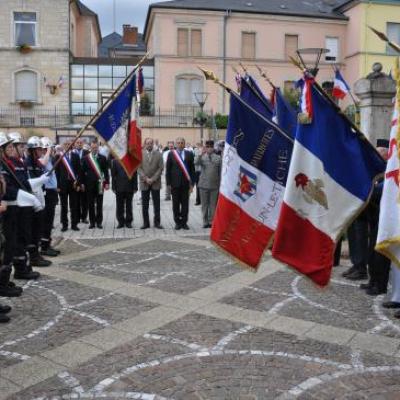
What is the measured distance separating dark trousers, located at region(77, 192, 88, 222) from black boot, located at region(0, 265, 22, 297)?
5907 millimetres

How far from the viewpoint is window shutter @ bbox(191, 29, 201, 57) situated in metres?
48.5

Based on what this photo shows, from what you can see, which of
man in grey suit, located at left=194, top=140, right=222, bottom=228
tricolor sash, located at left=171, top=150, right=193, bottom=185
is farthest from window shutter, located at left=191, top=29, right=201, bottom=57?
tricolor sash, located at left=171, top=150, right=193, bottom=185

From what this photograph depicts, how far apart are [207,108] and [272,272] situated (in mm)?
40025

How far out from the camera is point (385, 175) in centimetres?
473

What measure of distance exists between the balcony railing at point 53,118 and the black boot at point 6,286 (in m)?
35.2

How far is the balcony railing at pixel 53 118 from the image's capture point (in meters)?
42.9

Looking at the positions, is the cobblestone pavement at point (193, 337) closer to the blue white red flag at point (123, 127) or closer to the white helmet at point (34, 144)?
the blue white red flag at point (123, 127)

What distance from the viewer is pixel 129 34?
231 feet

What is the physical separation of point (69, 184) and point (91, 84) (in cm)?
3510

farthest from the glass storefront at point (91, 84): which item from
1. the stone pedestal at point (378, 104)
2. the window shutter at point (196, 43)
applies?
the stone pedestal at point (378, 104)

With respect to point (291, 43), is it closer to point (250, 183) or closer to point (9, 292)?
point (9, 292)

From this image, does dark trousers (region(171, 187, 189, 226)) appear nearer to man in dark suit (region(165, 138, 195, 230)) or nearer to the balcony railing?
man in dark suit (region(165, 138, 195, 230))

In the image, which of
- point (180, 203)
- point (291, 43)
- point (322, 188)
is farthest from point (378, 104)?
point (291, 43)

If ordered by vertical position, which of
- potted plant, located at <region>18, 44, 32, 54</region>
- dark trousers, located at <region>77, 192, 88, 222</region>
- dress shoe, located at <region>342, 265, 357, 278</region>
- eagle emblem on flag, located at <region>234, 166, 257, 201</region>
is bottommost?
dress shoe, located at <region>342, 265, 357, 278</region>
